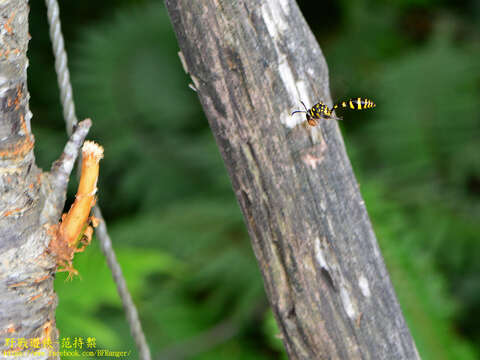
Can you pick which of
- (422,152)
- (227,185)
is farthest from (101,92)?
(422,152)

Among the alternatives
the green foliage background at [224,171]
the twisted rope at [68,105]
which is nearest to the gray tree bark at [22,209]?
the twisted rope at [68,105]

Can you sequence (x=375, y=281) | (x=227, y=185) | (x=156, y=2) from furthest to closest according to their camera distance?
(x=156, y=2) < (x=227, y=185) < (x=375, y=281)

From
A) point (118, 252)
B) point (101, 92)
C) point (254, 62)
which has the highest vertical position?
point (101, 92)

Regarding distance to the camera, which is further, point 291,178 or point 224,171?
point 224,171

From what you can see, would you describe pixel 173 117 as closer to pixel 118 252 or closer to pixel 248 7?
pixel 118 252

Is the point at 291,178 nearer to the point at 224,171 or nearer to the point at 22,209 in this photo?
the point at 22,209

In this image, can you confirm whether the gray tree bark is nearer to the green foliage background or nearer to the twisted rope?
the twisted rope

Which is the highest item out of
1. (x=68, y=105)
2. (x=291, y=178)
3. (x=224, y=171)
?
(x=224, y=171)

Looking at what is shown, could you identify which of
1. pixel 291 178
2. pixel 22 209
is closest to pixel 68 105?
pixel 22 209
